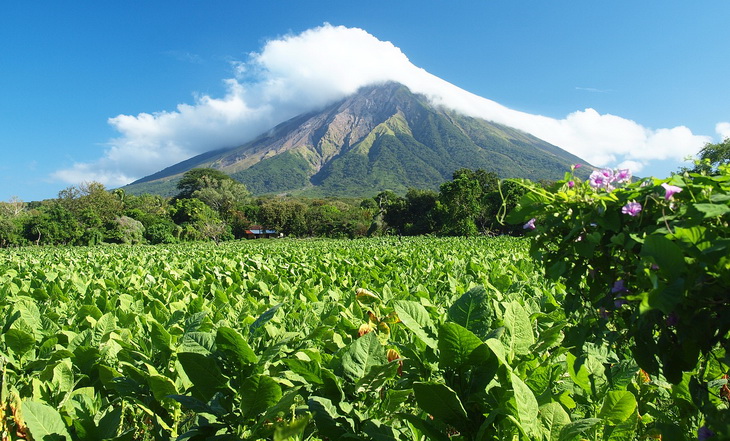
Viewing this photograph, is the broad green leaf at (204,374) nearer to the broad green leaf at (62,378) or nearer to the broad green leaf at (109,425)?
the broad green leaf at (109,425)

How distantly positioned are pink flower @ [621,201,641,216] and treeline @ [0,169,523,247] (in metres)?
37.0

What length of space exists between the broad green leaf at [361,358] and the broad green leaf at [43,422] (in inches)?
43.2

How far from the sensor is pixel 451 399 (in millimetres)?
1537

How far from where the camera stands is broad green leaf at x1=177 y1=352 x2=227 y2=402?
5.42 feet

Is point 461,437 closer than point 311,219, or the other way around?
point 461,437

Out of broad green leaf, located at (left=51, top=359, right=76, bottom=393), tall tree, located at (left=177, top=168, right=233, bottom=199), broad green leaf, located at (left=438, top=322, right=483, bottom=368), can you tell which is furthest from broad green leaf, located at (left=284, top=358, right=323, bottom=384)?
tall tree, located at (left=177, top=168, right=233, bottom=199)

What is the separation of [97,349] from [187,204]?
74677mm

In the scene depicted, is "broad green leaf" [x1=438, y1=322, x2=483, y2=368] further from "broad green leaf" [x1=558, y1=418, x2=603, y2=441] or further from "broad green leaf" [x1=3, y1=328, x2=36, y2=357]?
"broad green leaf" [x1=3, y1=328, x2=36, y2=357]

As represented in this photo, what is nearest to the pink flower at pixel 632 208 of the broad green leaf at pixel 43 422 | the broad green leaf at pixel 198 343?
the broad green leaf at pixel 198 343

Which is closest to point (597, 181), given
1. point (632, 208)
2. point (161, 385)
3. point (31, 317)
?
point (632, 208)

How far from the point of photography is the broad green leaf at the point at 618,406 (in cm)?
172

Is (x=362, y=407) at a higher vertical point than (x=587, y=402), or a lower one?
higher

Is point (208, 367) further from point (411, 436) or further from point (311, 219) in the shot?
point (311, 219)

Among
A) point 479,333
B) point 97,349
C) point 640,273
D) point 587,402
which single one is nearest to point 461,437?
point 479,333
